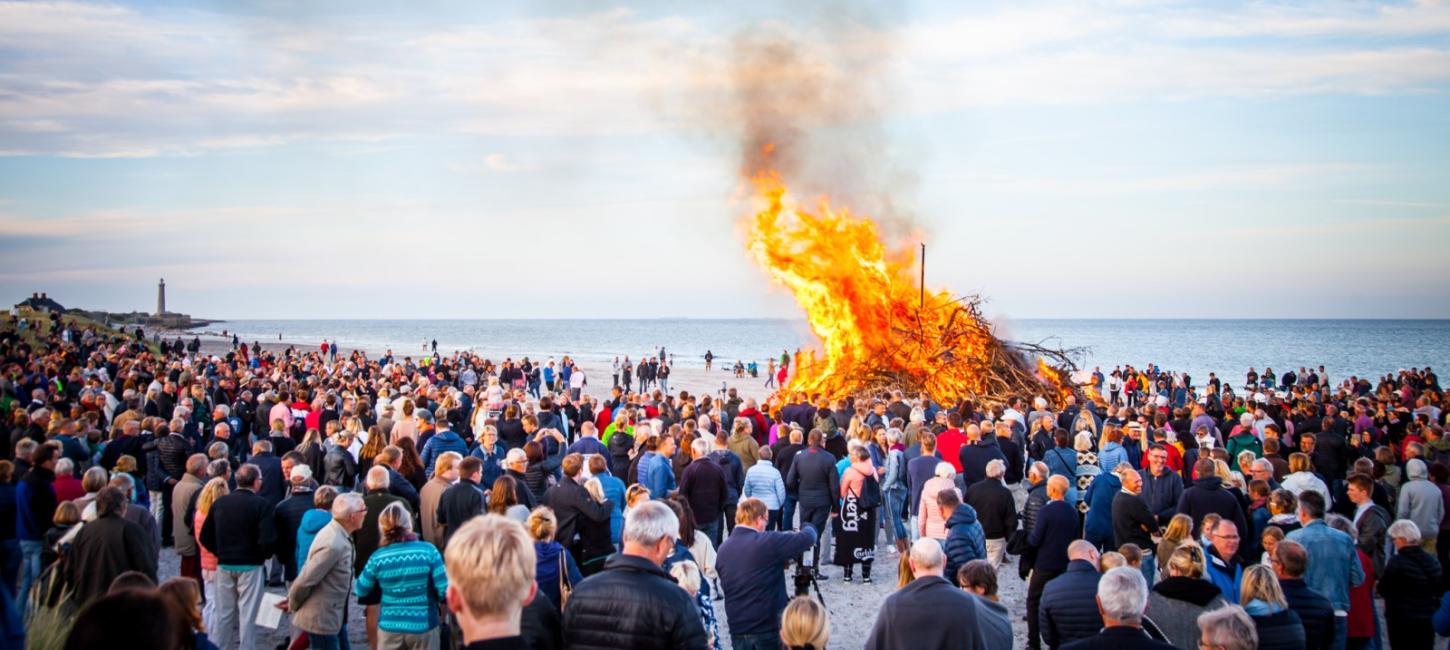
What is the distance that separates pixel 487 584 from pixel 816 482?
24.9 ft

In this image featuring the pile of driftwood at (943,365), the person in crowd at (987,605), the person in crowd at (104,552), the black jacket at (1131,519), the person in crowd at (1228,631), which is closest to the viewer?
the person in crowd at (1228,631)

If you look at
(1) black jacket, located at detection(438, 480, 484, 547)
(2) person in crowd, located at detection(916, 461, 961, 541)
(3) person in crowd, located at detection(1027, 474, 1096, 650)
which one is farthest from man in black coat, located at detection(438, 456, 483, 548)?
(3) person in crowd, located at detection(1027, 474, 1096, 650)

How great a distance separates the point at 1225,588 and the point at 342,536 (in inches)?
255

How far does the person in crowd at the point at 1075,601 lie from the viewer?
6180 mm

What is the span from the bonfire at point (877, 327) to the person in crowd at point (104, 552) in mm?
18672

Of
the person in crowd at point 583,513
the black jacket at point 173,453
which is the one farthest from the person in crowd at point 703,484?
the black jacket at point 173,453

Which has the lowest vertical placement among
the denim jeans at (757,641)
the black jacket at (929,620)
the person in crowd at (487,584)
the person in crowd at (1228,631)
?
the denim jeans at (757,641)

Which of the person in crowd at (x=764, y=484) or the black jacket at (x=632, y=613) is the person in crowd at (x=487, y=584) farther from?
the person in crowd at (x=764, y=484)

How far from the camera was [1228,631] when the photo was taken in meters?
4.59

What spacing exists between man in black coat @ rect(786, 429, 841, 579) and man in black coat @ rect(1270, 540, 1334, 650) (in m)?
4.94

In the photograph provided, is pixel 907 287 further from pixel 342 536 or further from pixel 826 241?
pixel 342 536

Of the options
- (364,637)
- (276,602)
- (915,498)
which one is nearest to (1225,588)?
(915,498)

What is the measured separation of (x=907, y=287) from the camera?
1094 inches

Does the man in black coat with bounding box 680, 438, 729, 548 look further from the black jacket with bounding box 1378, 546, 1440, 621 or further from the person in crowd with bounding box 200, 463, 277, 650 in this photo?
the black jacket with bounding box 1378, 546, 1440, 621
